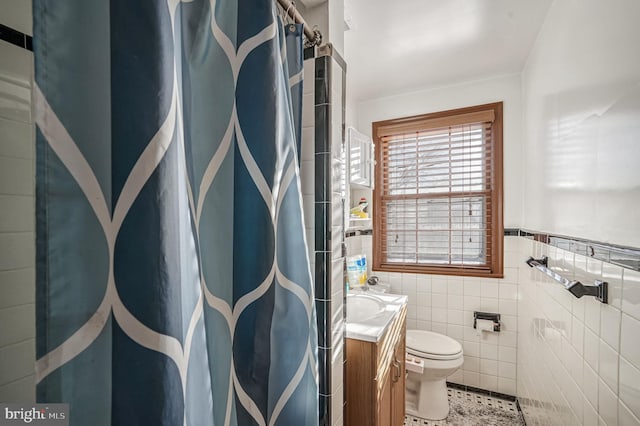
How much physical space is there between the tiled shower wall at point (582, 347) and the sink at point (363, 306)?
810 millimetres

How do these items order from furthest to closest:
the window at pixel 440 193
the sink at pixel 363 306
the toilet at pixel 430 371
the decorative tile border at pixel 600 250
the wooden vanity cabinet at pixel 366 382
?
the window at pixel 440 193 < the toilet at pixel 430 371 < the sink at pixel 363 306 < the wooden vanity cabinet at pixel 366 382 < the decorative tile border at pixel 600 250

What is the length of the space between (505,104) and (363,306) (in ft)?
6.15

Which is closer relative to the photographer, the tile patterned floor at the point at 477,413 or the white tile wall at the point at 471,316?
the tile patterned floor at the point at 477,413

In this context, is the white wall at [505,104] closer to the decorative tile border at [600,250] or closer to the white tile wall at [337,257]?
the decorative tile border at [600,250]

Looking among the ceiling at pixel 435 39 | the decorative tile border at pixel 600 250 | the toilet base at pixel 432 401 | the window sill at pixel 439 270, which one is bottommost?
the toilet base at pixel 432 401

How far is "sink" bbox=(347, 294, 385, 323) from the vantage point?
1688mm

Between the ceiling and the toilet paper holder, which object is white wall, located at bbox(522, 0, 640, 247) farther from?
the toilet paper holder

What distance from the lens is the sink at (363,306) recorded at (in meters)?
1.69

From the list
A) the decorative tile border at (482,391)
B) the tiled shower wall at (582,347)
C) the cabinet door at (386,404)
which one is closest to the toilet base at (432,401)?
the decorative tile border at (482,391)

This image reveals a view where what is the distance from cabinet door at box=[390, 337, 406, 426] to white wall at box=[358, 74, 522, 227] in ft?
4.28

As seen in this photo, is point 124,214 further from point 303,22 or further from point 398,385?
point 398,385

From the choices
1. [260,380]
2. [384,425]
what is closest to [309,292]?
[260,380]

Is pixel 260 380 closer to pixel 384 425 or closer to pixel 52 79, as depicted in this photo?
pixel 52 79

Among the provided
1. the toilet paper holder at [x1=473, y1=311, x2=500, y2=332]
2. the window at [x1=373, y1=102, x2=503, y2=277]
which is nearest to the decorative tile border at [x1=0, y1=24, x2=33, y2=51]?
the window at [x1=373, y1=102, x2=503, y2=277]
